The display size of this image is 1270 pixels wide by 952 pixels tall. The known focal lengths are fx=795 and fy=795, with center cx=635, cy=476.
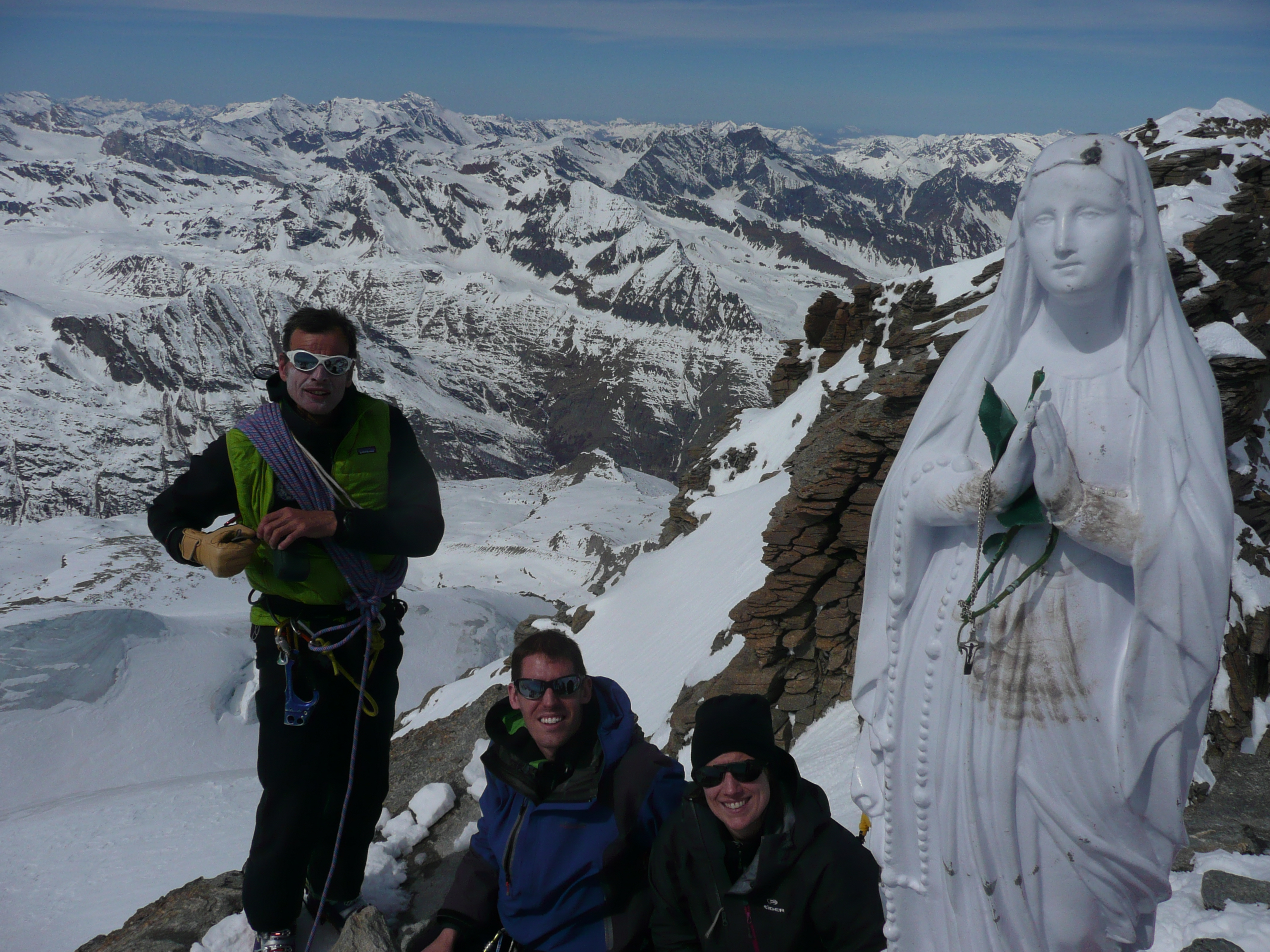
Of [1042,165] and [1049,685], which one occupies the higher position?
[1042,165]

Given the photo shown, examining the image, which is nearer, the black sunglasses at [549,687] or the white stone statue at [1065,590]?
the white stone statue at [1065,590]

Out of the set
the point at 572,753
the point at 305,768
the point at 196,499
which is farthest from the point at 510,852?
the point at 196,499

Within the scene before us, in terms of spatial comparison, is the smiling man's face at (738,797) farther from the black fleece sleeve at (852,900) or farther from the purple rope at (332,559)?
the purple rope at (332,559)

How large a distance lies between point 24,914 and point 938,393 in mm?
8517

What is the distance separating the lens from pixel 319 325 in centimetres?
409

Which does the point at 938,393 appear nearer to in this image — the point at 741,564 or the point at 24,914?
the point at 24,914

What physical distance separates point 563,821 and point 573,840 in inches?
4.1

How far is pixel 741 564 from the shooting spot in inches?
647

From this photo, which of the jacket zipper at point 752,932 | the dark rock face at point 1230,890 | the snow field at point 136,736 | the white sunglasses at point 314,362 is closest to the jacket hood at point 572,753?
the jacket zipper at point 752,932

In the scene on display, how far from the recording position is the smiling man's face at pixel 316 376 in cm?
407

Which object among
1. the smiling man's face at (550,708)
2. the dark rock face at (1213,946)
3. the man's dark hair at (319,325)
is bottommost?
the dark rock face at (1213,946)

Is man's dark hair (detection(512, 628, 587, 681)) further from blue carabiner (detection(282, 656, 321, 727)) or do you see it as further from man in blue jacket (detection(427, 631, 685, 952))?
blue carabiner (detection(282, 656, 321, 727))

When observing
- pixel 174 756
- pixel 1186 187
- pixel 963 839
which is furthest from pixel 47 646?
pixel 1186 187

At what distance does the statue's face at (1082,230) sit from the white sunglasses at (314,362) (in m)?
3.25
